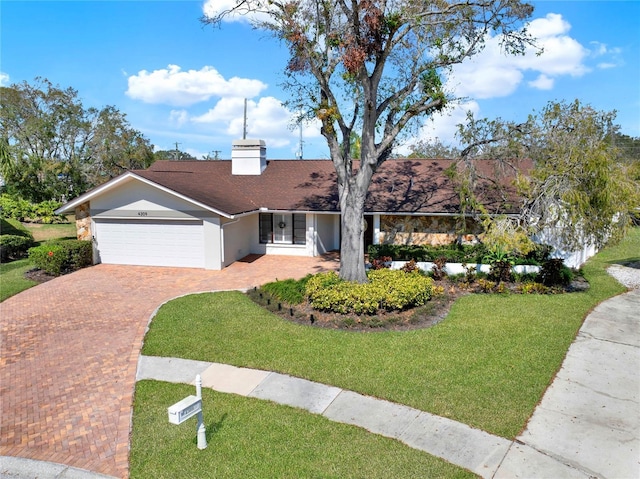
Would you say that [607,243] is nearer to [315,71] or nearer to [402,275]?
[402,275]

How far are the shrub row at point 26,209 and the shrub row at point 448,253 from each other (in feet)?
82.4

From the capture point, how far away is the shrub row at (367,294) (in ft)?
36.6

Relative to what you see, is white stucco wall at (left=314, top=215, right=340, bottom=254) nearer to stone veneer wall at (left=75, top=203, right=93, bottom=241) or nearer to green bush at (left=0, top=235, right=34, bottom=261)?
stone veneer wall at (left=75, top=203, right=93, bottom=241)

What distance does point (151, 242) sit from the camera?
57.8ft

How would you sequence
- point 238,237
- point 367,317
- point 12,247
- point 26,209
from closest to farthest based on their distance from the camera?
point 367,317 → point 238,237 → point 12,247 → point 26,209

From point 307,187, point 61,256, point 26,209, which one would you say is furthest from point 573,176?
point 26,209

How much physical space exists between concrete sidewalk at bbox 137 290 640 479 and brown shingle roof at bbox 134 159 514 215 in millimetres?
8735

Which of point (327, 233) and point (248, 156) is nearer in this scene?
→ point (327, 233)

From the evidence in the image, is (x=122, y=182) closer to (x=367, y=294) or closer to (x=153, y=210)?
(x=153, y=210)

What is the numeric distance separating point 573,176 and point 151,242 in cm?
1535

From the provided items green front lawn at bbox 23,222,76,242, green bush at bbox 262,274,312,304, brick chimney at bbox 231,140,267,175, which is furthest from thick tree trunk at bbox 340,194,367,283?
green front lawn at bbox 23,222,76,242

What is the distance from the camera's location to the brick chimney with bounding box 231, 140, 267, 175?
882 inches

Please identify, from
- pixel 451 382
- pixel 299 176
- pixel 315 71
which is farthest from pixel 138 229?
pixel 451 382

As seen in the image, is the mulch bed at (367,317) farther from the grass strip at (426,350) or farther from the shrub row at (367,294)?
the grass strip at (426,350)
